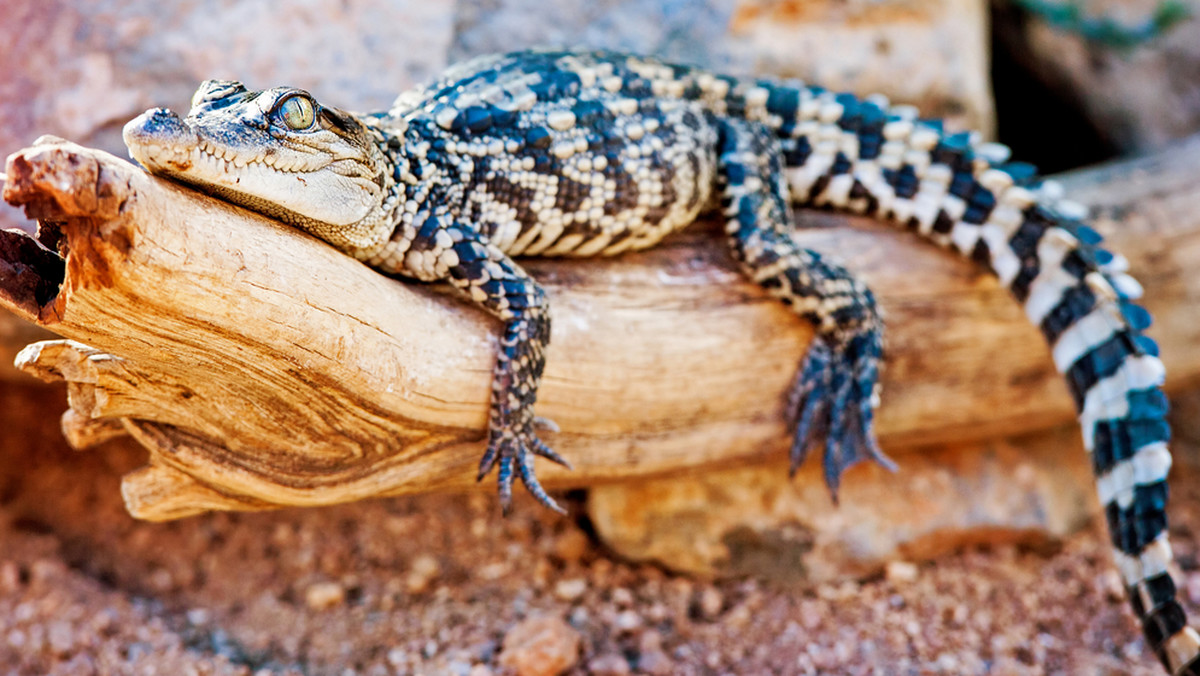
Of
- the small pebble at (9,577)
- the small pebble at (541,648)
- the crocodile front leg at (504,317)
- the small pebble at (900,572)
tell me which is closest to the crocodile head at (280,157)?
the crocodile front leg at (504,317)

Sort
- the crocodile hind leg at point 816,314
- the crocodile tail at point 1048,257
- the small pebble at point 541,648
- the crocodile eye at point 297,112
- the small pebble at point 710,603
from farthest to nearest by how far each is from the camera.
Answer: the small pebble at point 710,603 < the crocodile hind leg at point 816,314 < the small pebble at point 541,648 < the crocodile tail at point 1048,257 < the crocodile eye at point 297,112

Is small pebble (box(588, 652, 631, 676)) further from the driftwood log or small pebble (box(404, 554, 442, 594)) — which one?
small pebble (box(404, 554, 442, 594))

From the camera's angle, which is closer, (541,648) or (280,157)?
(280,157)

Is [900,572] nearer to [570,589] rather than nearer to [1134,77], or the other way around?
[570,589]

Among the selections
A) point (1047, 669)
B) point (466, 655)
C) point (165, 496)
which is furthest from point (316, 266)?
point (1047, 669)

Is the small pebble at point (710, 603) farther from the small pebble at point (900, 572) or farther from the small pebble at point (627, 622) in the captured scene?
the small pebble at point (900, 572)

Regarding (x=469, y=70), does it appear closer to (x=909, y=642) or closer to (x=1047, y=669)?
(x=909, y=642)

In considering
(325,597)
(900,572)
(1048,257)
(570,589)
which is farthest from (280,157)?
(900,572)

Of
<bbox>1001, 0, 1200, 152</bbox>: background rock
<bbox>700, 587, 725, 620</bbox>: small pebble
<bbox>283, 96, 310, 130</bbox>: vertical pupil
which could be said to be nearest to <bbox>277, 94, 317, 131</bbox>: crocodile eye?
<bbox>283, 96, 310, 130</bbox>: vertical pupil
